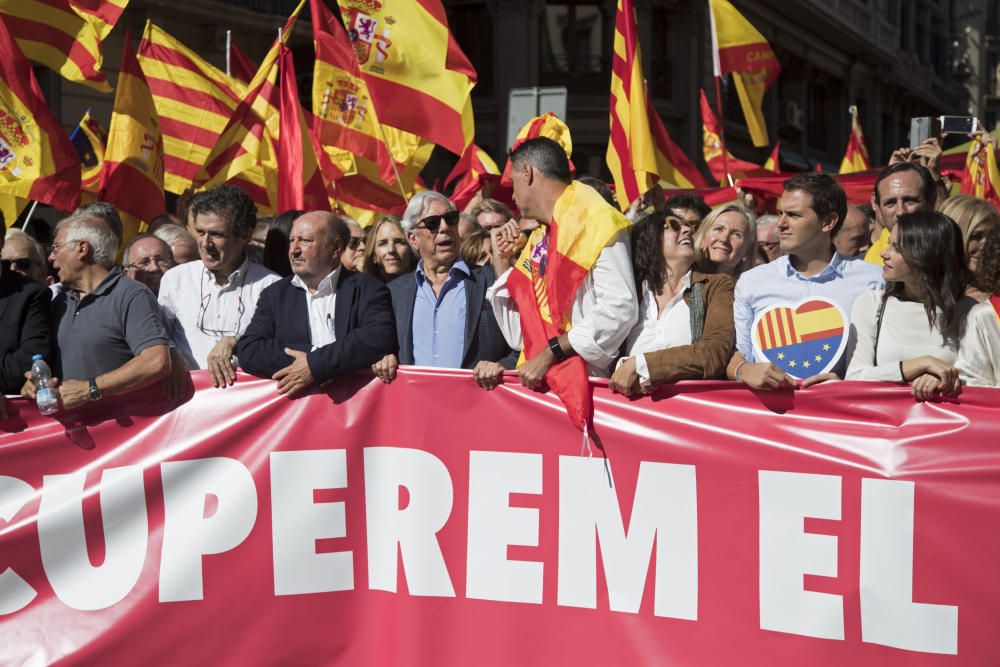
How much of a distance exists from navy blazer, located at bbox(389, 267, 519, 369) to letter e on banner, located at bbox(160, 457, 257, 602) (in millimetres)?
992

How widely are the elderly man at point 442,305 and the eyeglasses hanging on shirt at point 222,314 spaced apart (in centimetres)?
70

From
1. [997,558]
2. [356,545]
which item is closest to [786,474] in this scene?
[997,558]

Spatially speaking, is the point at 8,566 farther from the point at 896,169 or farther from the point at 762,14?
the point at 762,14

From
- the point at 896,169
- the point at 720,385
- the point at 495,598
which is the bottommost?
the point at 495,598

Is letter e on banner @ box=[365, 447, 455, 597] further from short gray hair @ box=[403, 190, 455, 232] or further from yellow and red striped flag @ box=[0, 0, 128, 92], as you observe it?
yellow and red striped flag @ box=[0, 0, 128, 92]

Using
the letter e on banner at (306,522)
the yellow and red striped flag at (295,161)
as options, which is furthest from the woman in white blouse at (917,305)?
the yellow and red striped flag at (295,161)

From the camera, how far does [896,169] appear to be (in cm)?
533

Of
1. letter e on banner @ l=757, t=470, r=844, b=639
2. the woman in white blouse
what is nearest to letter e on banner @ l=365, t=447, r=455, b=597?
letter e on banner @ l=757, t=470, r=844, b=639

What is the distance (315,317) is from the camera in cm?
478

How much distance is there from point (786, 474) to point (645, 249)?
3.61ft

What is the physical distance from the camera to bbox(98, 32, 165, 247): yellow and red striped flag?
8.37 metres

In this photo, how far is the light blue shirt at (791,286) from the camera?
4.41 metres

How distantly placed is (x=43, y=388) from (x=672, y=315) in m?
2.35

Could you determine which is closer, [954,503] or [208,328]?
[954,503]
